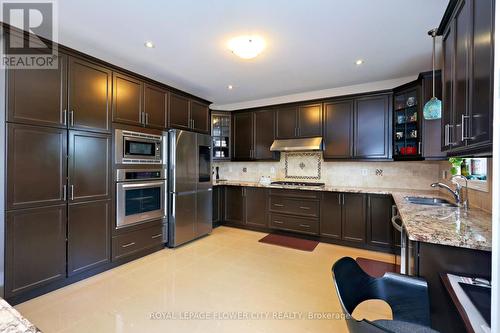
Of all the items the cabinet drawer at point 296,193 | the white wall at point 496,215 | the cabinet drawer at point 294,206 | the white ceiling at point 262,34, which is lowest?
the cabinet drawer at point 294,206

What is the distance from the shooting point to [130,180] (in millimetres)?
2959

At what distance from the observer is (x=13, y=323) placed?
0.65 meters

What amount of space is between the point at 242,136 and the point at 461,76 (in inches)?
145

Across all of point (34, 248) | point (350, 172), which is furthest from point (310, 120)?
point (34, 248)

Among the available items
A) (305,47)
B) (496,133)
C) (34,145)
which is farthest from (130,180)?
(496,133)

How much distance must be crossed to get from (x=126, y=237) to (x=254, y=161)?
262 centimetres

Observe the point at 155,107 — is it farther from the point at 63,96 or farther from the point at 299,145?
the point at 299,145

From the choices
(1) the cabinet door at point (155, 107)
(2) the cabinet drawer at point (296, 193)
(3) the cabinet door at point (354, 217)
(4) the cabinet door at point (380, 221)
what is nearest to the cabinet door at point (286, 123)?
(2) the cabinet drawer at point (296, 193)

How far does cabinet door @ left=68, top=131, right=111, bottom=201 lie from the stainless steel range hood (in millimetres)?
2651

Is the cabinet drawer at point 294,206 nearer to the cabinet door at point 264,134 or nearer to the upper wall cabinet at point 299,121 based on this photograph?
the cabinet door at point 264,134

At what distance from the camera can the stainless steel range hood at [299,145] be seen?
12.9 feet

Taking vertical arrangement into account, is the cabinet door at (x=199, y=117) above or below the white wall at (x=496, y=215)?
above

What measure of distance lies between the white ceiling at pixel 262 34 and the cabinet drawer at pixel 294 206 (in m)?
1.93

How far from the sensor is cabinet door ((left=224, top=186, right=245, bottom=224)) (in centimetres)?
453
